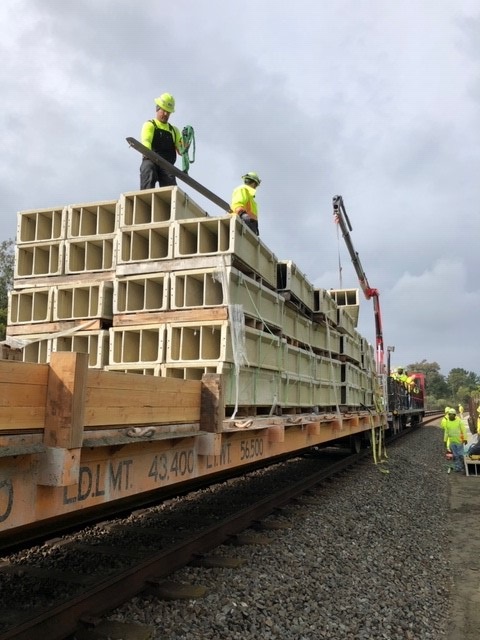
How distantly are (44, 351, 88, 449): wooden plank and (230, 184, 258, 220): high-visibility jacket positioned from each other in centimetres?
508

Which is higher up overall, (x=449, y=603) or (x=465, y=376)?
(x=465, y=376)

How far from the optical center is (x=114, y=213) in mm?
6055

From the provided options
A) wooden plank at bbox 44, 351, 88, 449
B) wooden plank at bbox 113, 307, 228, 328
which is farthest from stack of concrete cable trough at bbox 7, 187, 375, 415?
wooden plank at bbox 44, 351, 88, 449

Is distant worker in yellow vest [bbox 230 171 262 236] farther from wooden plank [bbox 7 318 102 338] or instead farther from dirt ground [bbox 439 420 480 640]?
dirt ground [bbox 439 420 480 640]

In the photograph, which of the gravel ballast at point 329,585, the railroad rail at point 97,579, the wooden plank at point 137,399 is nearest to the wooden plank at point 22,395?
the wooden plank at point 137,399

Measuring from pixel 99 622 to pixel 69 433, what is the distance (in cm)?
168

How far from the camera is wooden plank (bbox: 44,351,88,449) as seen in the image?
2.54m

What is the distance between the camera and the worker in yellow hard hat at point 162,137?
6734mm

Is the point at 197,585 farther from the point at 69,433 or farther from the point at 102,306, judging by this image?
the point at 102,306

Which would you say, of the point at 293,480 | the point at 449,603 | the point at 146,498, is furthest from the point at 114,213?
the point at 293,480

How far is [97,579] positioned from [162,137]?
5.17 m

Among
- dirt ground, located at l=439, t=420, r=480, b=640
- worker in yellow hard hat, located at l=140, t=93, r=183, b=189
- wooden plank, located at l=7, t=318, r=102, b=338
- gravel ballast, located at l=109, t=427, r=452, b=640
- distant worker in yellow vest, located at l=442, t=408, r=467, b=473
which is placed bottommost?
dirt ground, located at l=439, t=420, r=480, b=640

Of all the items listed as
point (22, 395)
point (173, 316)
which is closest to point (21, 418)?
point (22, 395)

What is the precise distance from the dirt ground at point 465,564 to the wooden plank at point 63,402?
351cm
